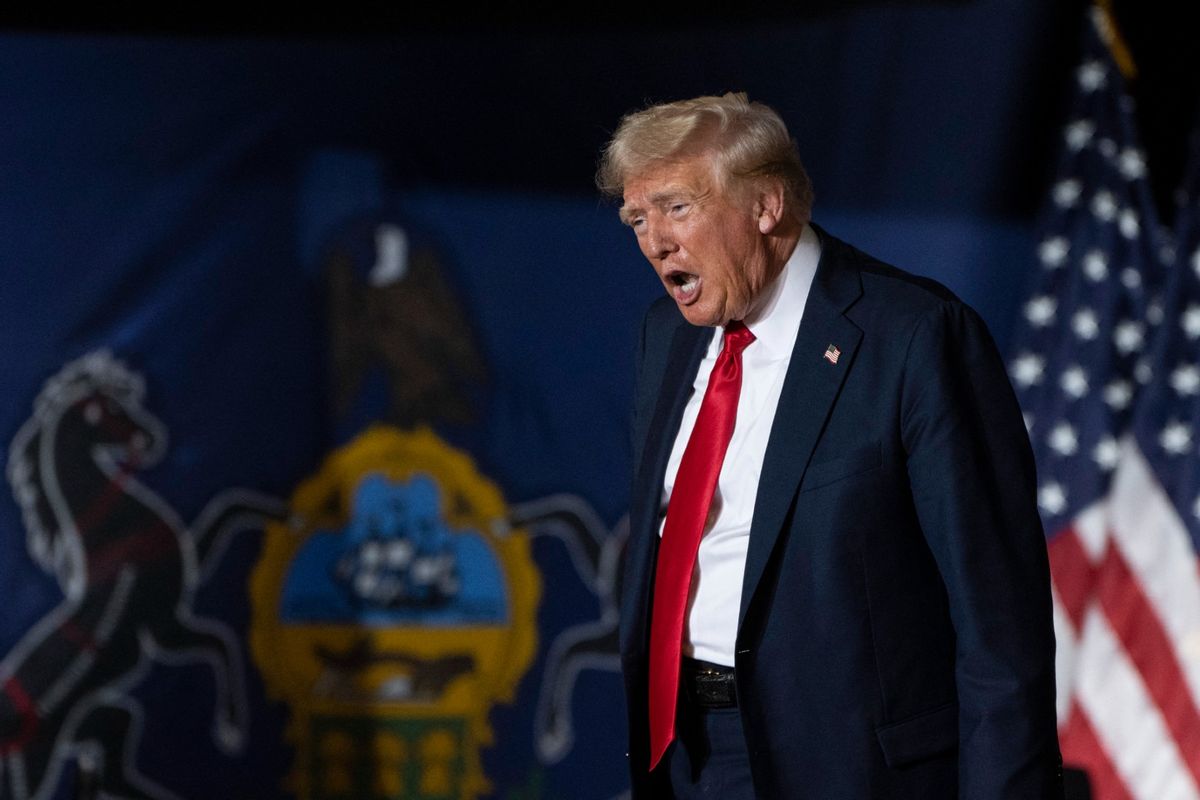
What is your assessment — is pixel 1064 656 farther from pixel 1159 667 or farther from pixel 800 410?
pixel 800 410

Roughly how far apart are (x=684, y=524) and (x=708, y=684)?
0.18m

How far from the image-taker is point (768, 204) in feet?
4.94

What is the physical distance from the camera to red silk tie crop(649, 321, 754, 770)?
1.49 metres

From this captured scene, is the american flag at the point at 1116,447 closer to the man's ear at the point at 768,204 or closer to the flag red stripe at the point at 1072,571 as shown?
the flag red stripe at the point at 1072,571

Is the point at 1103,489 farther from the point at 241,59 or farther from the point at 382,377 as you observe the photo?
the point at 241,59

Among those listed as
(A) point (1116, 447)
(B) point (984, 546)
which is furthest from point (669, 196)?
(A) point (1116, 447)

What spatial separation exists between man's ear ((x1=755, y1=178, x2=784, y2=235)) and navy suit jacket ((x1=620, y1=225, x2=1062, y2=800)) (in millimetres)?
116

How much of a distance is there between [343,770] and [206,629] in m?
0.44

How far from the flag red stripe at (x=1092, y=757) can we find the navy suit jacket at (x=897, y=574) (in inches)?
59.4

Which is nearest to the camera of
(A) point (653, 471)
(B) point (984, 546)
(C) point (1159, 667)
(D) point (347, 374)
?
(B) point (984, 546)

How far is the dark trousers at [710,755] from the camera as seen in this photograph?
149 centimetres

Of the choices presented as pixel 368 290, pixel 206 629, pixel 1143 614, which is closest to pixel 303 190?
pixel 368 290

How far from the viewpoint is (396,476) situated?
2902 millimetres

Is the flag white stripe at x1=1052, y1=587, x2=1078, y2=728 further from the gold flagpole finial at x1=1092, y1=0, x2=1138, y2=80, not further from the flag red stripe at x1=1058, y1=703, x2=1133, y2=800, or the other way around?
the gold flagpole finial at x1=1092, y1=0, x2=1138, y2=80
